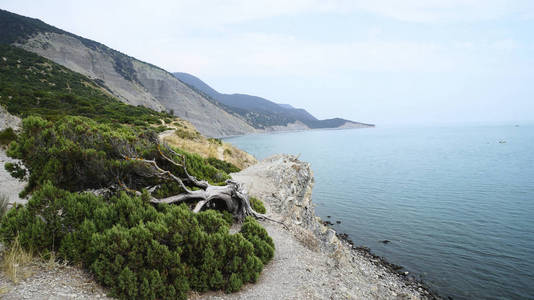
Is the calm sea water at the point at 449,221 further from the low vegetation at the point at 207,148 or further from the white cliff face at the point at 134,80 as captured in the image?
the white cliff face at the point at 134,80

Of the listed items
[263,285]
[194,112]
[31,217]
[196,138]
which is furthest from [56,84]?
[194,112]

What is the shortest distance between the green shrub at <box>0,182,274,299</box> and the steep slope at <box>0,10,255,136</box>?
2620 inches

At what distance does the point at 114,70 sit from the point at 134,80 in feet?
34.5

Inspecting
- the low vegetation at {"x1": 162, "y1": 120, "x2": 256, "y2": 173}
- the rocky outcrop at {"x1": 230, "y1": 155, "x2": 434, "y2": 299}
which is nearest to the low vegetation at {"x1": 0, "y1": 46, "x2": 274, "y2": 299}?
the rocky outcrop at {"x1": 230, "y1": 155, "x2": 434, "y2": 299}

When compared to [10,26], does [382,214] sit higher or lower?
lower

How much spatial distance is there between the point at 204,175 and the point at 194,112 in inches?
5016

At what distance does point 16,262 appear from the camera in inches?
234

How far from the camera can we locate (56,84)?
1914 inches

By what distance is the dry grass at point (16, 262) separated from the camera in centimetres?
562

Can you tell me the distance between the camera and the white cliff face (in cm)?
8444

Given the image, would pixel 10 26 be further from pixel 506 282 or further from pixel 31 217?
pixel 506 282

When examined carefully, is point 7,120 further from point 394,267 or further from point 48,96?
point 394,267

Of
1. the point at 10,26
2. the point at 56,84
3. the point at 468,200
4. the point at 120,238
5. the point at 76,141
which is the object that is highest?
the point at 10,26

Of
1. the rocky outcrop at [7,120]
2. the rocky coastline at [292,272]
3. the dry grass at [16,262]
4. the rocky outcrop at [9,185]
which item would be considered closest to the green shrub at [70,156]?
the rocky outcrop at [9,185]
